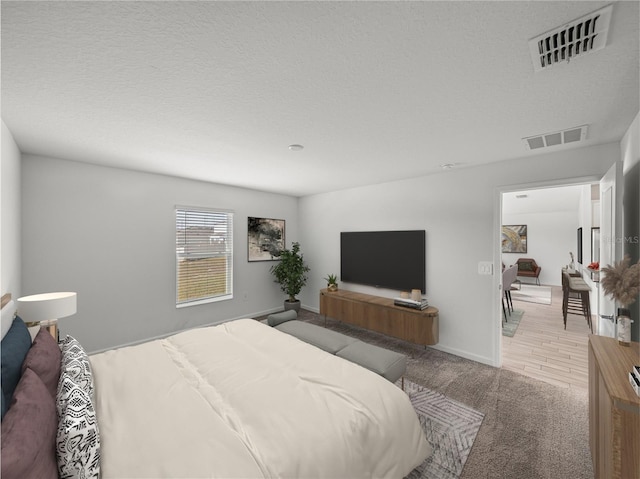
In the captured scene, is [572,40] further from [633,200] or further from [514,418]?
[514,418]

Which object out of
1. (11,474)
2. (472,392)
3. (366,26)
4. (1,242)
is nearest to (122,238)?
(1,242)

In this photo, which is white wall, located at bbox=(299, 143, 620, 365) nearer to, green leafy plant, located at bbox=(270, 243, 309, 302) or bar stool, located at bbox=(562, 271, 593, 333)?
green leafy plant, located at bbox=(270, 243, 309, 302)

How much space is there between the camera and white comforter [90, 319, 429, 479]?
3.73ft

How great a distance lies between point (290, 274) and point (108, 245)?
2.85 metres

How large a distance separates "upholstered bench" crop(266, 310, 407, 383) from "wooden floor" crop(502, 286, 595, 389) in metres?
1.83

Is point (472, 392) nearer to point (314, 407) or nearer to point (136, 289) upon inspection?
point (314, 407)

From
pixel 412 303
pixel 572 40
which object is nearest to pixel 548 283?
pixel 412 303

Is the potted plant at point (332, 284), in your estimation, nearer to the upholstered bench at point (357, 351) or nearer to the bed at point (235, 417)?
the upholstered bench at point (357, 351)

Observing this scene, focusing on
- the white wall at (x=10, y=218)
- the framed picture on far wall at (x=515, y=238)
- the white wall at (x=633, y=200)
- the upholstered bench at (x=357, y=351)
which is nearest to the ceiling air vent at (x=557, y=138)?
the white wall at (x=633, y=200)

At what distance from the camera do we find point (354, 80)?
5.11 feet

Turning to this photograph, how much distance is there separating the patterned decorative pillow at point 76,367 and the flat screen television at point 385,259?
3703 mm

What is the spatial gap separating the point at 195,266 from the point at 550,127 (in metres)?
4.76

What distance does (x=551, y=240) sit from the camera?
817 cm

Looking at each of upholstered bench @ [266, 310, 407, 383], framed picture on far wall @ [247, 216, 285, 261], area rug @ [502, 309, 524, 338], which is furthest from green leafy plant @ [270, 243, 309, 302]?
area rug @ [502, 309, 524, 338]
